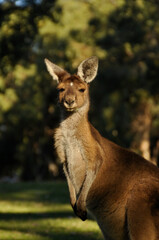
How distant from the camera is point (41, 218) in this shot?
36.3ft

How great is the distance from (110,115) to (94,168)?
78.7ft

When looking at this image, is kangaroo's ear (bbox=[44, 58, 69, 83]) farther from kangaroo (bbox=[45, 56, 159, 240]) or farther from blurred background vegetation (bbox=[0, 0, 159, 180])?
blurred background vegetation (bbox=[0, 0, 159, 180])

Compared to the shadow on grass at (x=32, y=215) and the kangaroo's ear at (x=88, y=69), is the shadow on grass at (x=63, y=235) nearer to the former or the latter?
the shadow on grass at (x=32, y=215)

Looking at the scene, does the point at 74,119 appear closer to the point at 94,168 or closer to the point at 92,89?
the point at 94,168

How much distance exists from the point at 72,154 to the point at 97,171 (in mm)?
339

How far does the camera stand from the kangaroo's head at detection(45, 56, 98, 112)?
5.42 meters

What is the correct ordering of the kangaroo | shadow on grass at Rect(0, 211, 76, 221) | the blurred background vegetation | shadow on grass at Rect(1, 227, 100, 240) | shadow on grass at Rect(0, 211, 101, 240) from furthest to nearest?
the blurred background vegetation → shadow on grass at Rect(0, 211, 76, 221) → shadow on grass at Rect(0, 211, 101, 240) → shadow on grass at Rect(1, 227, 100, 240) → the kangaroo

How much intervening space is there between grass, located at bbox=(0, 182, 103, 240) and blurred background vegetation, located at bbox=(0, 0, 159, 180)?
2.16 m

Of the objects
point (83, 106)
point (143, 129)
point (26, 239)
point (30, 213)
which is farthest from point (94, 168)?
point (143, 129)

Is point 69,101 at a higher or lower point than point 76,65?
higher

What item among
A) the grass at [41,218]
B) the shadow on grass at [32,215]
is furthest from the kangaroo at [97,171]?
the shadow on grass at [32,215]

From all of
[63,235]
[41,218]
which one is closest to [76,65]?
[41,218]

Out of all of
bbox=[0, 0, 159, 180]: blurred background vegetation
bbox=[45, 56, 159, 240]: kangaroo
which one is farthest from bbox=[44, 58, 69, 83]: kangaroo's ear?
bbox=[0, 0, 159, 180]: blurred background vegetation

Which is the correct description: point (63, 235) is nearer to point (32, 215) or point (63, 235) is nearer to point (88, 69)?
point (32, 215)
